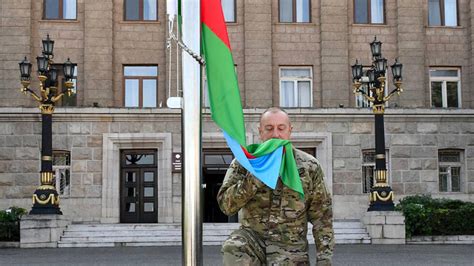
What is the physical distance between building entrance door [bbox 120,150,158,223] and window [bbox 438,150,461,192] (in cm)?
1230

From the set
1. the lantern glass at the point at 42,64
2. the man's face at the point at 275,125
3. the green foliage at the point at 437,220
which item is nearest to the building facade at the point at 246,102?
the green foliage at the point at 437,220

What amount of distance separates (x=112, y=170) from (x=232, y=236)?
2466cm

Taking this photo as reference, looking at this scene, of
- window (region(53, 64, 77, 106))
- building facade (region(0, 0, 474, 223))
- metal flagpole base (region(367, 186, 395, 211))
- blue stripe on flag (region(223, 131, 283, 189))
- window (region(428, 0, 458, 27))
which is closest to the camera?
blue stripe on flag (region(223, 131, 283, 189))

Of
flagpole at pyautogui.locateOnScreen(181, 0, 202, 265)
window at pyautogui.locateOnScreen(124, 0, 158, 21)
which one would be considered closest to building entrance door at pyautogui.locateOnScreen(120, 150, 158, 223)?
window at pyautogui.locateOnScreen(124, 0, 158, 21)

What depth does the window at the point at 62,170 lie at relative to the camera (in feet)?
93.6

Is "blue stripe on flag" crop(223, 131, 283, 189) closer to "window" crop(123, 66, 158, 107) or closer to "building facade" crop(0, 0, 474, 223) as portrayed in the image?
"building facade" crop(0, 0, 474, 223)

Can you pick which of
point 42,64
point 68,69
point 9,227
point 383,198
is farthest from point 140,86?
point 383,198

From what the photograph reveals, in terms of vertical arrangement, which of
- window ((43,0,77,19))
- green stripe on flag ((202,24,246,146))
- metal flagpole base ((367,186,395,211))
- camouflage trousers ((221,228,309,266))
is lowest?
metal flagpole base ((367,186,395,211))

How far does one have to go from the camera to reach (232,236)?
446cm

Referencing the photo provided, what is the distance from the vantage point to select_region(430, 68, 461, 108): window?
30.7m

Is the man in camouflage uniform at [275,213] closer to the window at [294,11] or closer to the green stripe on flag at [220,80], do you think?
the green stripe on flag at [220,80]

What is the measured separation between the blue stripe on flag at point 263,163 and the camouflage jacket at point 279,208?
0.08 m

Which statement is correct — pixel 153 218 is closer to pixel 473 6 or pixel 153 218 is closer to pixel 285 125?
pixel 473 6

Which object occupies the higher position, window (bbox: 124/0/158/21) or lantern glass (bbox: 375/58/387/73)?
window (bbox: 124/0/158/21)
